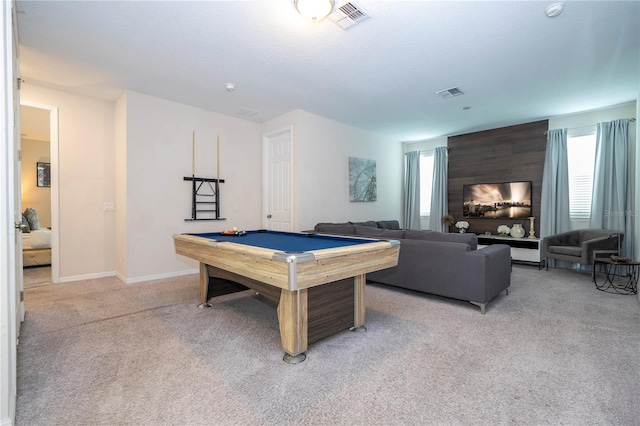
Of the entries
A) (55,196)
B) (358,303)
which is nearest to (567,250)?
(358,303)

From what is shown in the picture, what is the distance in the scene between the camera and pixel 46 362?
2.06 m

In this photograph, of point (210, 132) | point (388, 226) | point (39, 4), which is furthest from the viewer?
point (388, 226)

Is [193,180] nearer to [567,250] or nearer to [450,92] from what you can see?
[450,92]

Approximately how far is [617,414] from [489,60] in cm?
Answer: 323

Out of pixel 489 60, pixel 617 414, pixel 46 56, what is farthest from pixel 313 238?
pixel 46 56

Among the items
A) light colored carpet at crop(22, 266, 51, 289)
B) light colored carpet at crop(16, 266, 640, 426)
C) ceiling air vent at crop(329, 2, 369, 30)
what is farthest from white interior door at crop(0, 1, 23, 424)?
light colored carpet at crop(22, 266, 51, 289)

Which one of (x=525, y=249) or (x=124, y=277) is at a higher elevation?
(x=525, y=249)

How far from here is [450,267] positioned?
319cm

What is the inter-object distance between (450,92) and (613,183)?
3106 mm

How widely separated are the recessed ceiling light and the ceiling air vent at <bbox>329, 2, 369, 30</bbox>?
4.75ft

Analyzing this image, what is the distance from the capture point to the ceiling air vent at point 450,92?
4133 mm

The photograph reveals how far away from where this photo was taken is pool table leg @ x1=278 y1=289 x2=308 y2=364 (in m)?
2.11

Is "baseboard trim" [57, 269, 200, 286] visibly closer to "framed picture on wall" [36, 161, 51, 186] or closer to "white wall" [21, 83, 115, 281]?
"white wall" [21, 83, 115, 281]

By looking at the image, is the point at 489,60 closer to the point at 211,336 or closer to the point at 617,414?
the point at 617,414
